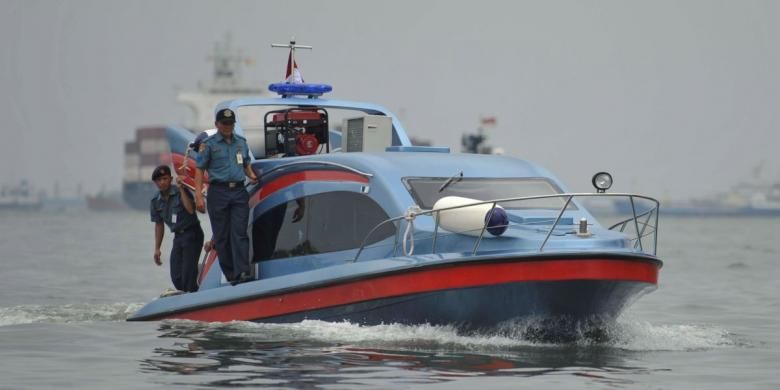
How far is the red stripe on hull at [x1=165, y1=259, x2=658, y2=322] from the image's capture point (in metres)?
10.5

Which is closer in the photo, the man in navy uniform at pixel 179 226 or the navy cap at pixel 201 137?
the navy cap at pixel 201 137

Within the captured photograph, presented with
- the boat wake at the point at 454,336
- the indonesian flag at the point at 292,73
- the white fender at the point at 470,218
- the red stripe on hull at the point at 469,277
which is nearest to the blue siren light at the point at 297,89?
the indonesian flag at the point at 292,73

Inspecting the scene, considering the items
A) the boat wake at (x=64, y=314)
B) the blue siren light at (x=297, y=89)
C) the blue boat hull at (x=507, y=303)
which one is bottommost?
the boat wake at (x=64, y=314)

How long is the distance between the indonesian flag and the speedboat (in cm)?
89

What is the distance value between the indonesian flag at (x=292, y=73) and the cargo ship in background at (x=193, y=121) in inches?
4261

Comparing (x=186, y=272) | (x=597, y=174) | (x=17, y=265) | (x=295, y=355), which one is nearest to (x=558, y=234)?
(x=597, y=174)

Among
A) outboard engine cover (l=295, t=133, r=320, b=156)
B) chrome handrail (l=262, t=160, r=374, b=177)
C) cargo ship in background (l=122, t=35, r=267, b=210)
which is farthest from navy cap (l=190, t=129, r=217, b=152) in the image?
cargo ship in background (l=122, t=35, r=267, b=210)

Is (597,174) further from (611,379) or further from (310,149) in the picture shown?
(310,149)

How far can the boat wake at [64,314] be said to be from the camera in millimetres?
13741

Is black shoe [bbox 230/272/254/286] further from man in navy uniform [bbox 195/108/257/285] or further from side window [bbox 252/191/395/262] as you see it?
side window [bbox 252/191/395/262]

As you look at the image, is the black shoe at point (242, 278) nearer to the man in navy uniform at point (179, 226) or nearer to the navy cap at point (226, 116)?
the man in navy uniform at point (179, 226)

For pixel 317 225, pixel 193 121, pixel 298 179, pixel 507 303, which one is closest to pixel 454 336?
pixel 507 303

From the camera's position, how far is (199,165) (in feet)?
40.7

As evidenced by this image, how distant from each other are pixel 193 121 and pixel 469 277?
398 feet
